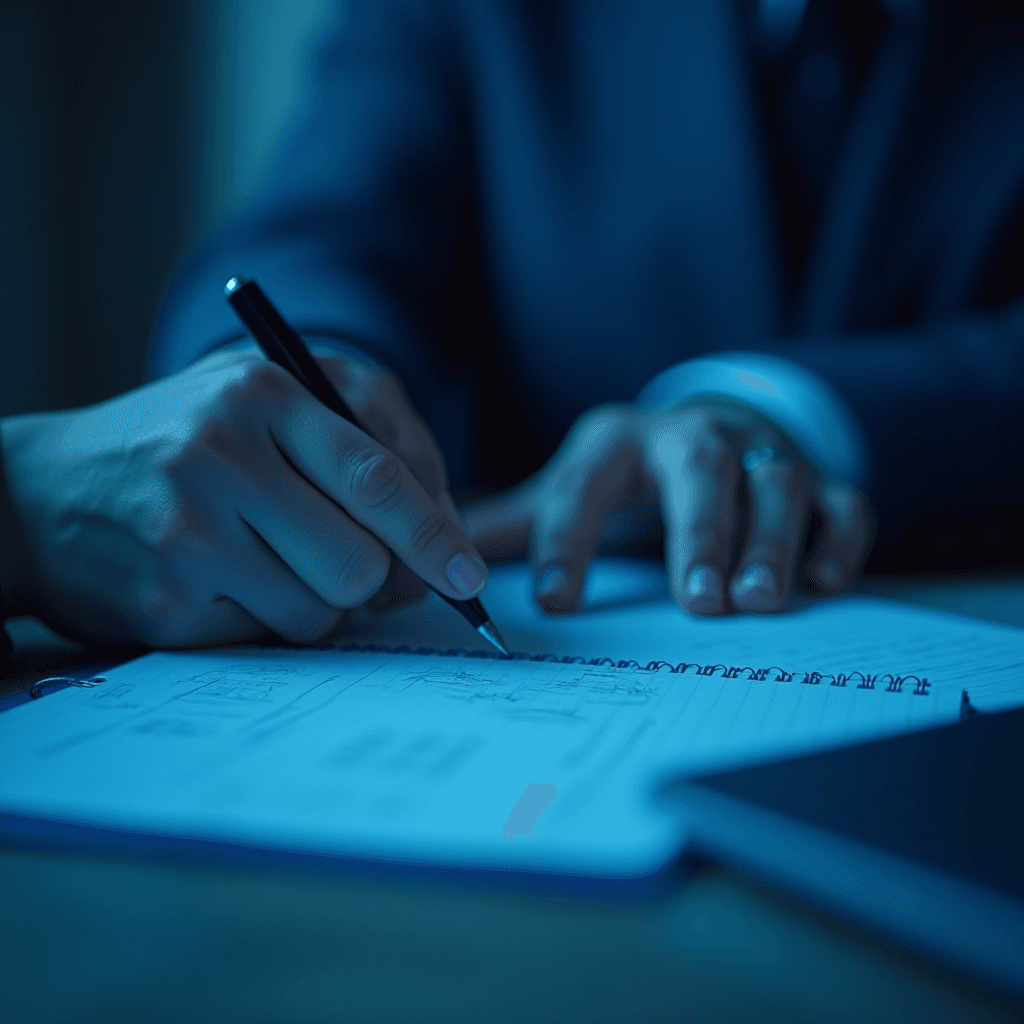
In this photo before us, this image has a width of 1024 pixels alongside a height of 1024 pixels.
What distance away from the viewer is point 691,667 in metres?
0.40

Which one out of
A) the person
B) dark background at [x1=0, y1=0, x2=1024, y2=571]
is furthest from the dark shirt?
dark background at [x1=0, y1=0, x2=1024, y2=571]

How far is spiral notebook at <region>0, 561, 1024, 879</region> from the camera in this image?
0.23 m

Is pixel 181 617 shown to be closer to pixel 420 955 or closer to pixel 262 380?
pixel 262 380

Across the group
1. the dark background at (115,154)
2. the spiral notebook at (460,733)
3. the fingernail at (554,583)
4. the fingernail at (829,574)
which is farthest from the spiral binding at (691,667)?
the dark background at (115,154)

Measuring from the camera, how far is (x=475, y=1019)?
176mm

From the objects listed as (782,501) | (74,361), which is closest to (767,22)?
(782,501)

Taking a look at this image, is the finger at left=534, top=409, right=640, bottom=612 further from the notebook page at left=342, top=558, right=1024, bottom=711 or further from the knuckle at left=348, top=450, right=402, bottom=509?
the knuckle at left=348, top=450, right=402, bottom=509

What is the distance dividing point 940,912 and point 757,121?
91 cm

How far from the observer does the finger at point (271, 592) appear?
44 cm

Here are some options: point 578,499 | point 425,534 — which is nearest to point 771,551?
point 578,499

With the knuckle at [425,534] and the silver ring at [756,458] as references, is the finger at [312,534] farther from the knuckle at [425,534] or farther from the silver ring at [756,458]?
the silver ring at [756,458]

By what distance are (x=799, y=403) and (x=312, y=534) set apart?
17.5 inches

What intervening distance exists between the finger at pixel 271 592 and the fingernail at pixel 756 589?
0.77ft

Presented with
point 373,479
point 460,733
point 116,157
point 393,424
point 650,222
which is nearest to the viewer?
point 460,733
